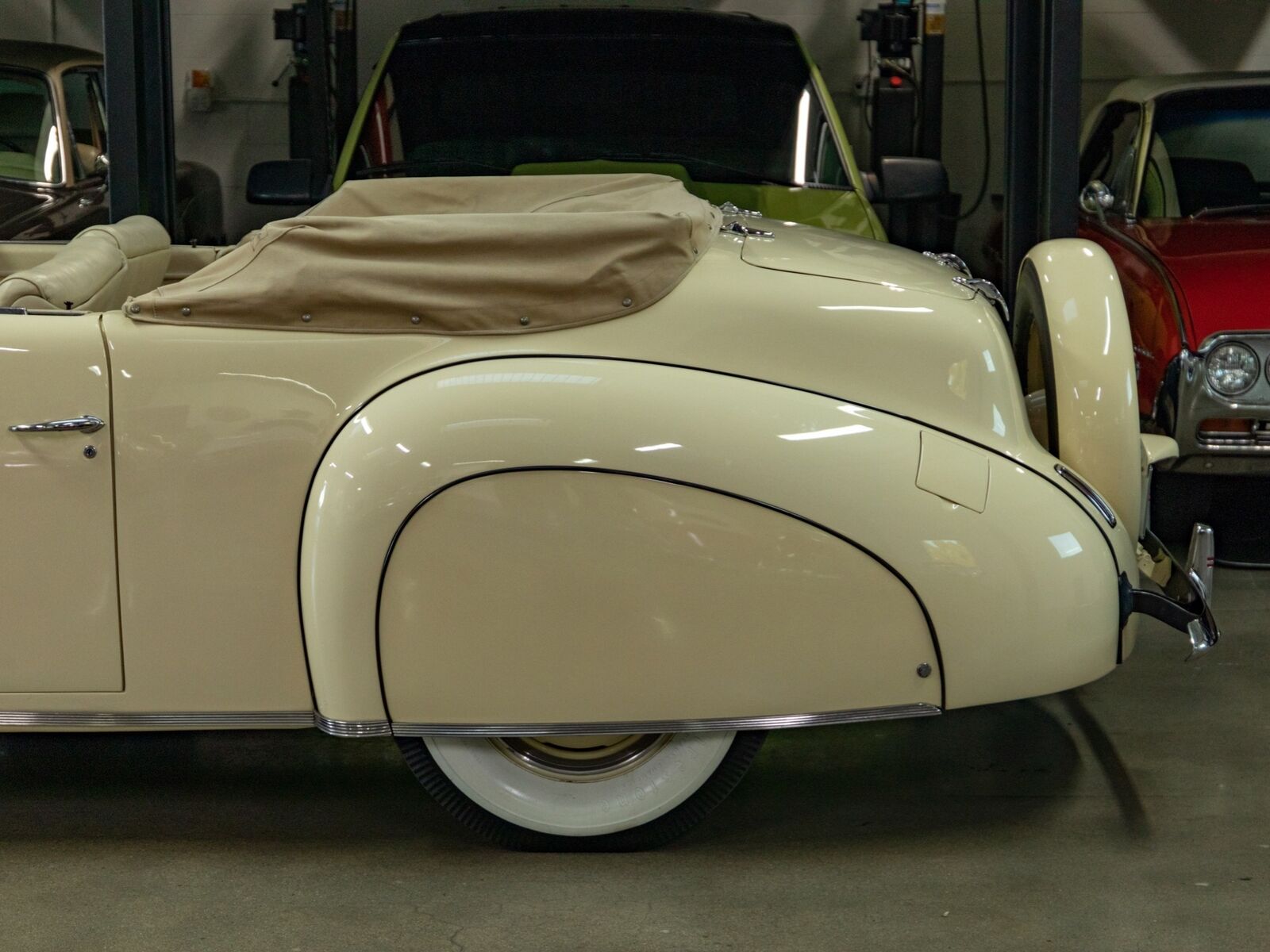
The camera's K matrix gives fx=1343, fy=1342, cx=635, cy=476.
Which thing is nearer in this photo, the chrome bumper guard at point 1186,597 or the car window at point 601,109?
the chrome bumper guard at point 1186,597

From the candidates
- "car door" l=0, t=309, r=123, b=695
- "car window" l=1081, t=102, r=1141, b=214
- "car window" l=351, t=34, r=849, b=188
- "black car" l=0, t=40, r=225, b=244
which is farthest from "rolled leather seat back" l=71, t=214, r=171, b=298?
"car window" l=1081, t=102, r=1141, b=214

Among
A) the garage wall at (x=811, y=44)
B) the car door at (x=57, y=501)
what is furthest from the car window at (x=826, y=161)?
the garage wall at (x=811, y=44)

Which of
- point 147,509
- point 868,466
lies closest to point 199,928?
point 147,509

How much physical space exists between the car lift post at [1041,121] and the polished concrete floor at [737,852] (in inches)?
46.4

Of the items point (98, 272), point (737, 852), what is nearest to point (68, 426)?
point (98, 272)

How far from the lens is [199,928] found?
7.50 ft

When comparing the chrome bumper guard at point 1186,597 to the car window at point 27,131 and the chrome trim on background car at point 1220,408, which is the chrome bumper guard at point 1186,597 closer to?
the chrome trim on background car at point 1220,408

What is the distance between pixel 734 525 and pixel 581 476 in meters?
0.27

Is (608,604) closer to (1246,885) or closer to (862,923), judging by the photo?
(862,923)

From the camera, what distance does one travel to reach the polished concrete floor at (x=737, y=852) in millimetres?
2273

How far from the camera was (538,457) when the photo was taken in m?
2.23

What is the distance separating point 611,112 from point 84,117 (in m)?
3.08

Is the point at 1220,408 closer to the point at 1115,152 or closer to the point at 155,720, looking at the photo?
the point at 1115,152

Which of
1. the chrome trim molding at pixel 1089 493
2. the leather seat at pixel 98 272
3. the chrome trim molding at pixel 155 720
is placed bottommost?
the chrome trim molding at pixel 155 720
